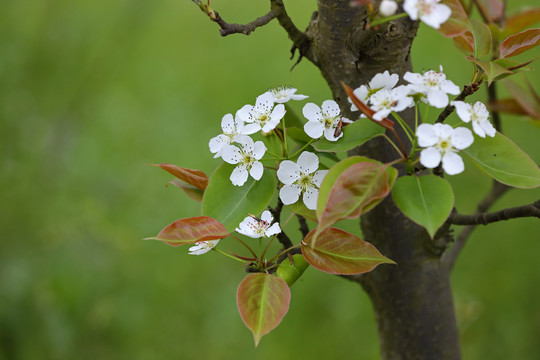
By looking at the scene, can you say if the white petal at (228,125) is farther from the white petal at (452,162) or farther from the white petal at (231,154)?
the white petal at (452,162)

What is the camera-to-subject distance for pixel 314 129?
1.83 ft

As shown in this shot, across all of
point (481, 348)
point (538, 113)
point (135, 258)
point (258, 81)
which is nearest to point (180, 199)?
point (135, 258)

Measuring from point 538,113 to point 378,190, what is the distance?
0.29m

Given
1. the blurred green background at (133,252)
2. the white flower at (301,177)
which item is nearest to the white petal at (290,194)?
the white flower at (301,177)

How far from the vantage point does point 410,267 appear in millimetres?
753

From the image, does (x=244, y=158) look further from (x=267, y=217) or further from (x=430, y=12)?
(x=430, y=12)

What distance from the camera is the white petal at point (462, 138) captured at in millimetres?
458

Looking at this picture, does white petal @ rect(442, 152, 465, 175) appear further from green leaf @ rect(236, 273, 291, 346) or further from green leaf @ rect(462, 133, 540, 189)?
green leaf @ rect(236, 273, 291, 346)

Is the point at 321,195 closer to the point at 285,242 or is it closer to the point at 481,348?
the point at 285,242

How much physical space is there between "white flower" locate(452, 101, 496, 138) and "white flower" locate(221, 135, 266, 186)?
0.19 meters

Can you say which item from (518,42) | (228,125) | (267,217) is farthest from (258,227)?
(518,42)

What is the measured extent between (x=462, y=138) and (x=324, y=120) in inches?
5.9

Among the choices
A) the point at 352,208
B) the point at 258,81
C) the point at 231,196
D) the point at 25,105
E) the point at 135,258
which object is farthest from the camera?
the point at 258,81

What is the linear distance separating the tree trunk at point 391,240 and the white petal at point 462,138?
17 centimetres
